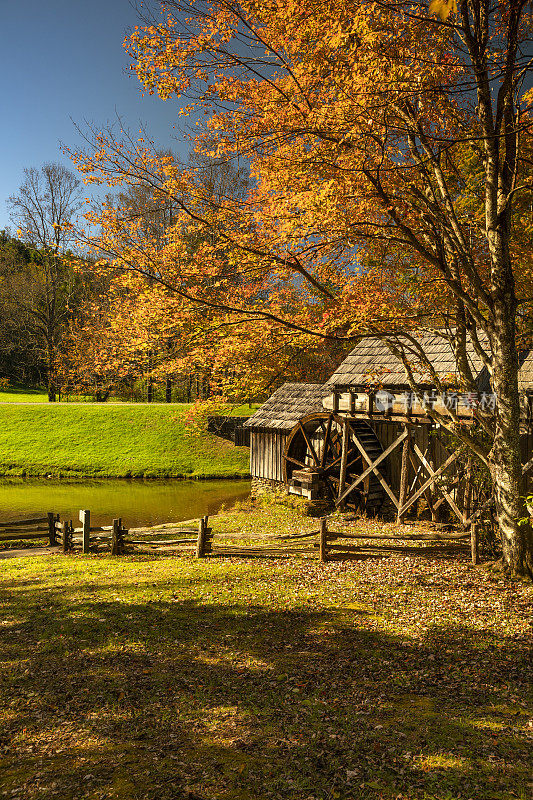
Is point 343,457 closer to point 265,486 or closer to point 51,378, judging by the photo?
point 265,486

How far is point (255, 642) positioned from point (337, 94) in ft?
25.4

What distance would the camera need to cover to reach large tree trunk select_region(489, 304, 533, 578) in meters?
8.67

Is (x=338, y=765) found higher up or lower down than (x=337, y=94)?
lower down

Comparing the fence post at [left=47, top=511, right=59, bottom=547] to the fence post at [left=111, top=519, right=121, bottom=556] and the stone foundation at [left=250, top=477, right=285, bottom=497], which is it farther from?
→ the stone foundation at [left=250, top=477, right=285, bottom=497]

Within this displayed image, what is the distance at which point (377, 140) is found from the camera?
8.11 meters

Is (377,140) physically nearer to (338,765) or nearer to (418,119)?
(418,119)

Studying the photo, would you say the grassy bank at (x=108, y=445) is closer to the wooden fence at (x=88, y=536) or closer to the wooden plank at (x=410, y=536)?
the wooden fence at (x=88, y=536)

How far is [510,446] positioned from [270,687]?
17.7 feet

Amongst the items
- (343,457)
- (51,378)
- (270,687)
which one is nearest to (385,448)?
(343,457)

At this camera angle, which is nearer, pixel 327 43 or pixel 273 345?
pixel 327 43

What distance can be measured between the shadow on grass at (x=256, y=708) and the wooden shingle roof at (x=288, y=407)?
11.8 metres

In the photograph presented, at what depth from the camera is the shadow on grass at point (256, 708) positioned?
14.0 feet

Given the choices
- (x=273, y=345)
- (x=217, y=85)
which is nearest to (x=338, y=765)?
(x=273, y=345)

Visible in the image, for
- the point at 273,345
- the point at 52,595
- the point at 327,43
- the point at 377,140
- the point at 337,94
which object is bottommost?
the point at 52,595
